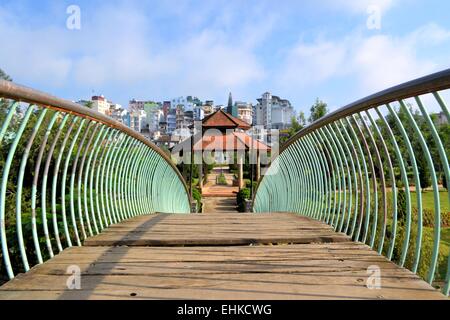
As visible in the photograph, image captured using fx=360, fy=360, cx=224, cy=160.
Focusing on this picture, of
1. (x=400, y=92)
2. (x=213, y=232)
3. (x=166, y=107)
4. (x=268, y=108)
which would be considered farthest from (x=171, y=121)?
(x=400, y=92)

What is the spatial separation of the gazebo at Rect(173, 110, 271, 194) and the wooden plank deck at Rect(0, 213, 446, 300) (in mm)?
14169

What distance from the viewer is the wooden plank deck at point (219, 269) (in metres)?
1.59

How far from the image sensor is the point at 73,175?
262 cm

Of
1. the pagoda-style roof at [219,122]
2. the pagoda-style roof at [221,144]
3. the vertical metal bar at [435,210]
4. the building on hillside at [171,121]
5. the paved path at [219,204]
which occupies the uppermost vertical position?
the building on hillside at [171,121]

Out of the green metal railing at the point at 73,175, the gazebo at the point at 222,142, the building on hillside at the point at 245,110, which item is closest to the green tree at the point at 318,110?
the gazebo at the point at 222,142

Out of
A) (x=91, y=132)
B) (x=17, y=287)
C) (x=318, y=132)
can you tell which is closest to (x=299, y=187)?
(x=318, y=132)

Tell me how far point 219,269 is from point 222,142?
1722 centimetres

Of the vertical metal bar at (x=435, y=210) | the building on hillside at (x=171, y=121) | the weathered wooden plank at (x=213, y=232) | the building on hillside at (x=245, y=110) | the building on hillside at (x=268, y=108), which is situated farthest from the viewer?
the building on hillside at (x=268, y=108)

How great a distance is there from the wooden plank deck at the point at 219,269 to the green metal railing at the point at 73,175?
218 millimetres

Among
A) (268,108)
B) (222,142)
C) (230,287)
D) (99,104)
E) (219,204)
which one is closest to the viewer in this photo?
(230,287)

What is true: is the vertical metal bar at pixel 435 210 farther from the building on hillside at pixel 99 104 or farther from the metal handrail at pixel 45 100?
the building on hillside at pixel 99 104

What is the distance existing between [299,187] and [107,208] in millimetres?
2554

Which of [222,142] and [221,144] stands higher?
[222,142]

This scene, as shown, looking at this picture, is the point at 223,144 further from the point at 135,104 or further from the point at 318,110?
the point at 135,104
